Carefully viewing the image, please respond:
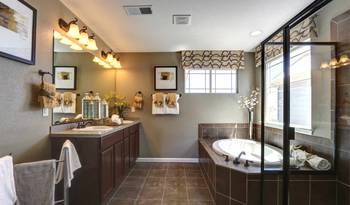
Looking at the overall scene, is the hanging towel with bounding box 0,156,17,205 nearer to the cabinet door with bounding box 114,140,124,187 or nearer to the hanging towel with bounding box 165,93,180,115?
the cabinet door with bounding box 114,140,124,187

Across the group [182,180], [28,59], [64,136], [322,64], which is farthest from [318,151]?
[28,59]

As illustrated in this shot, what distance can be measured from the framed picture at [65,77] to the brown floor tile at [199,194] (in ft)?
7.14

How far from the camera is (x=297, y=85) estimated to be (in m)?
2.43

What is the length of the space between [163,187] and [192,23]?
8.02 ft

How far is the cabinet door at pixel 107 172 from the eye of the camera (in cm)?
243

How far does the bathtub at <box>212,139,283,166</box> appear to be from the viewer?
2.38 m

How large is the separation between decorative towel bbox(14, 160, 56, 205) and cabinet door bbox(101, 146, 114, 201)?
0.86 m

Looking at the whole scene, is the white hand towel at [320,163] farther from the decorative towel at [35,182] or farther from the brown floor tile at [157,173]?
the decorative towel at [35,182]

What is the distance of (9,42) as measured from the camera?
1.65 m

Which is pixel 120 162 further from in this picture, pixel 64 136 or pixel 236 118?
pixel 236 118

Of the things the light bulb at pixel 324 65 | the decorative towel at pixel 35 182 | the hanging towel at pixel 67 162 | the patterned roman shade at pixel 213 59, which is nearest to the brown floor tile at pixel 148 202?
the hanging towel at pixel 67 162

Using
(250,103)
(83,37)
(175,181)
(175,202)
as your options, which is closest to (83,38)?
(83,37)

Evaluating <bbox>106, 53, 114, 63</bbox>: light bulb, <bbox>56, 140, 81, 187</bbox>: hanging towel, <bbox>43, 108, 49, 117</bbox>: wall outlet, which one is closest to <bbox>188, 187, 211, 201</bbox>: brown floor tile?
<bbox>56, 140, 81, 187</bbox>: hanging towel

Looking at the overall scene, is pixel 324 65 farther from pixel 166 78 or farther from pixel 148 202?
pixel 166 78
